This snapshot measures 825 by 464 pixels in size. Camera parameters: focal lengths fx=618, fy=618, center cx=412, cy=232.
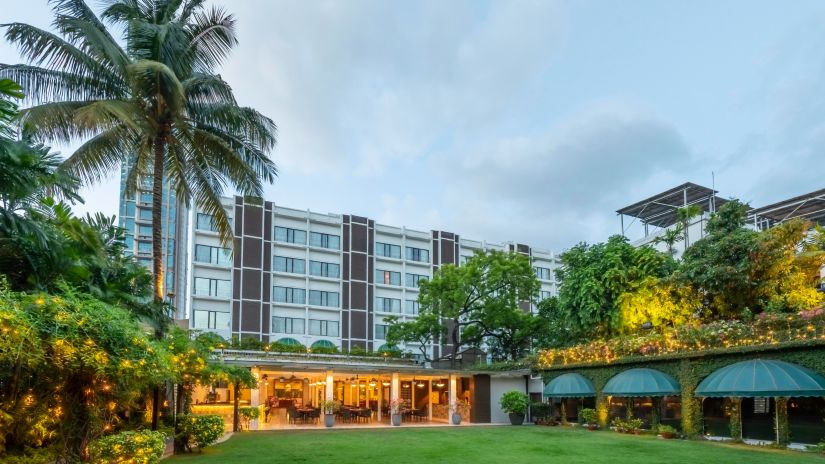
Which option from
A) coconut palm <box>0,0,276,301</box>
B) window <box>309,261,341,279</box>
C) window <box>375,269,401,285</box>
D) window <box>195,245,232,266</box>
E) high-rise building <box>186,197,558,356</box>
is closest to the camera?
coconut palm <box>0,0,276,301</box>

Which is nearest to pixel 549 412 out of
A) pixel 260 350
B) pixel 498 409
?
pixel 498 409

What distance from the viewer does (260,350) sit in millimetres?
35219

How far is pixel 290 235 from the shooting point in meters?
49.3

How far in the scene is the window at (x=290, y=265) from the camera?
48.4 meters

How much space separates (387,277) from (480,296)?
1507 centimetres

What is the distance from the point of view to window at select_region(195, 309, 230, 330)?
145 ft

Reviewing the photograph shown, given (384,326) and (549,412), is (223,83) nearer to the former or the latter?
(549,412)

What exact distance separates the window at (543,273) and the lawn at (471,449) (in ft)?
117

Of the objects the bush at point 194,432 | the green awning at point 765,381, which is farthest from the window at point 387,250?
the bush at point 194,432

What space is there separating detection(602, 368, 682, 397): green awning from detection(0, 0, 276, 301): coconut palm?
16942 mm

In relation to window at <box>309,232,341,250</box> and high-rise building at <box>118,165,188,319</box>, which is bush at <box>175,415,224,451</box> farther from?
high-rise building at <box>118,165,188,319</box>

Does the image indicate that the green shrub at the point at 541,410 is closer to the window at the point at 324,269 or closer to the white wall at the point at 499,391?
the white wall at the point at 499,391

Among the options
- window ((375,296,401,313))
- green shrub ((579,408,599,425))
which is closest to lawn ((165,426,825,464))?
green shrub ((579,408,599,425))

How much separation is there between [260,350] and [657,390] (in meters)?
21.3
